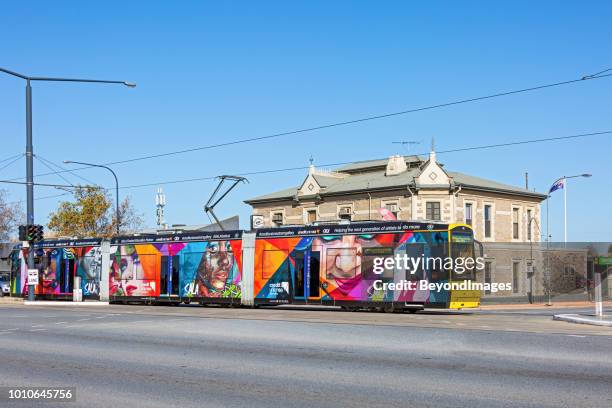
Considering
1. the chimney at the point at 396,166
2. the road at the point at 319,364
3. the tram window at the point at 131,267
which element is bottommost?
the road at the point at 319,364

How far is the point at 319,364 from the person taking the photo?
1215 centimetres

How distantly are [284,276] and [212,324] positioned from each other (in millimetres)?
9411

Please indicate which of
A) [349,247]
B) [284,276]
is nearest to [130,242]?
[284,276]

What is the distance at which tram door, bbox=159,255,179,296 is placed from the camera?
34.0 meters

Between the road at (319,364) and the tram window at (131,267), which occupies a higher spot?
the tram window at (131,267)

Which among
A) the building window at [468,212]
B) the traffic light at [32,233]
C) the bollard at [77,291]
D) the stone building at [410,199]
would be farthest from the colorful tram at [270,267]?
the building window at [468,212]

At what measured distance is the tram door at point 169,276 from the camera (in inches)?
1337

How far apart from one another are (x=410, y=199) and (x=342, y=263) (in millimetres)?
26355

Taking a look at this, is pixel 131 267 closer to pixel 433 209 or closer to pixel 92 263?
pixel 92 263

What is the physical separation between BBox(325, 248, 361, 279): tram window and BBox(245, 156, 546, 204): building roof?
2574 cm

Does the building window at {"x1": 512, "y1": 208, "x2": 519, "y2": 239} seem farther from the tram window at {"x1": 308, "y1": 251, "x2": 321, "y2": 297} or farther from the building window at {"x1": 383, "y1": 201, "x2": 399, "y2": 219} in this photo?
the tram window at {"x1": 308, "y1": 251, "x2": 321, "y2": 297}

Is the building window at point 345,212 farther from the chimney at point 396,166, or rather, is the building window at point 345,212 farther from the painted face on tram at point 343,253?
the painted face on tram at point 343,253

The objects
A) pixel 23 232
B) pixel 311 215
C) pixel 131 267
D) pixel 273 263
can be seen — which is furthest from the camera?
pixel 311 215

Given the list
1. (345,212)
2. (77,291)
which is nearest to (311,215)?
(345,212)
